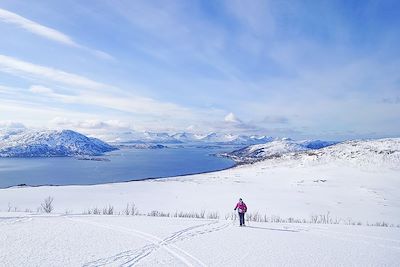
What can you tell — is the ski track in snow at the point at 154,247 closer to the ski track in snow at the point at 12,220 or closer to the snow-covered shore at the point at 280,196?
the ski track in snow at the point at 12,220

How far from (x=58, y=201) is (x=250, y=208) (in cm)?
2311

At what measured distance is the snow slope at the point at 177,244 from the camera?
10.4 m

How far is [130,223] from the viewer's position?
1656cm

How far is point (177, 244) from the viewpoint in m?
12.7

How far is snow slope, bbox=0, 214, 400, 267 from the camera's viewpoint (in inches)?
409

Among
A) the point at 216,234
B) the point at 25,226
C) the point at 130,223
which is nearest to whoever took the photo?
the point at 25,226

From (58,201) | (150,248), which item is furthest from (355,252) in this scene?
(58,201)

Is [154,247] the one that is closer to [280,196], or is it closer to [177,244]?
[177,244]

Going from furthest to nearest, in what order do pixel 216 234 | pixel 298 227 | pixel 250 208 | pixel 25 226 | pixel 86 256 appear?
pixel 250 208, pixel 298 227, pixel 216 234, pixel 25 226, pixel 86 256

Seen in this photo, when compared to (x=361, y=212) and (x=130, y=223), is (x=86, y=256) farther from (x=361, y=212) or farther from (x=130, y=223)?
(x=361, y=212)

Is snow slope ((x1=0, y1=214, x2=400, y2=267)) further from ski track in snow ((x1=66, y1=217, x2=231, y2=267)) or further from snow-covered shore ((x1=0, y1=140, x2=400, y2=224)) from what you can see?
snow-covered shore ((x1=0, y1=140, x2=400, y2=224))

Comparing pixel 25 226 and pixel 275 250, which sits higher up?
pixel 25 226

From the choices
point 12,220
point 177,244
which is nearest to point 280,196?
point 177,244

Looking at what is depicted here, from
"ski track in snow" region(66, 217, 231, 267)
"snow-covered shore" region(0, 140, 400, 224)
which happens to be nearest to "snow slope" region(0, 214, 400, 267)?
"ski track in snow" region(66, 217, 231, 267)
